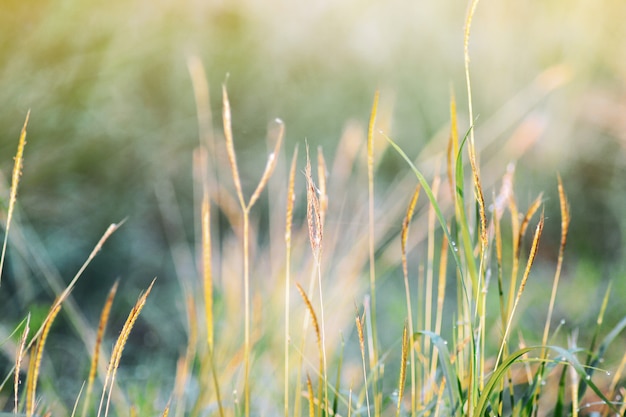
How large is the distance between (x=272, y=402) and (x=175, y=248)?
91 centimetres

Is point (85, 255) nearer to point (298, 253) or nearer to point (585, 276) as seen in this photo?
point (298, 253)

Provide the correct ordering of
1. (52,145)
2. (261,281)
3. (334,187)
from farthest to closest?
1. (334,187)
2. (261,281)
3. (52,145)

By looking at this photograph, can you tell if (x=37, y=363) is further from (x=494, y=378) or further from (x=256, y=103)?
(x=256, y=103)

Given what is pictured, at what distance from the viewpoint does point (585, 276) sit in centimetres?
153

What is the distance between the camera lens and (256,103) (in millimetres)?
1916

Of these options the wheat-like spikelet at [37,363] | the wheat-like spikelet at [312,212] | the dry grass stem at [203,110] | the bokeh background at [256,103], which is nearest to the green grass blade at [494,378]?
the wheat-like spikelet at [312,212]

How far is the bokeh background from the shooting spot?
1.35 meters

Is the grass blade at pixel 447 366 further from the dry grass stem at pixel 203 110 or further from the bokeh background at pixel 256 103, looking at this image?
the dry grass stem at pixel 203 110

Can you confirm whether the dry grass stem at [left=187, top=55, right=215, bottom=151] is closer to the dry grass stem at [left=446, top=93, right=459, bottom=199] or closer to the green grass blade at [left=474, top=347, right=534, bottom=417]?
the dry grass stem at [left=446, top=93, right=459, bottom=199]

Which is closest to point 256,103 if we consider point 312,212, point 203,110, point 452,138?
point 203,110

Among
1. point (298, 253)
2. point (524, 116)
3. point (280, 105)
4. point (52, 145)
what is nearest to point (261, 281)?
point (298, 253)

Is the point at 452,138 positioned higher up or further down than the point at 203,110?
higher up

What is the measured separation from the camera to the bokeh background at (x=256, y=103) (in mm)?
1350

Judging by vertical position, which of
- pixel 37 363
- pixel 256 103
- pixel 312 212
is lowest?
pixel 256 103
